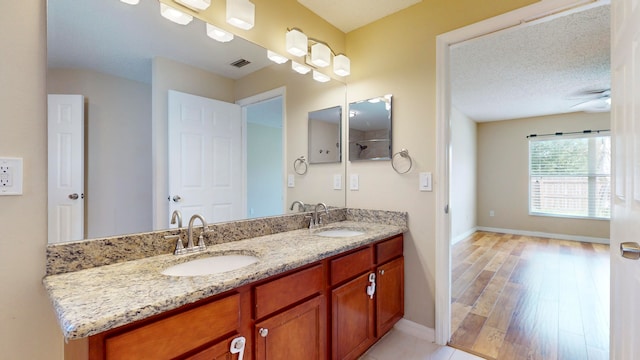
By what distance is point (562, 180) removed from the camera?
17.3 feet

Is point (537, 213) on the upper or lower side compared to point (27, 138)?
lower

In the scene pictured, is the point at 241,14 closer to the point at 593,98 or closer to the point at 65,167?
the point at 65,167

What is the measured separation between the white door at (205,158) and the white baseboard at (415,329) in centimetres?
143

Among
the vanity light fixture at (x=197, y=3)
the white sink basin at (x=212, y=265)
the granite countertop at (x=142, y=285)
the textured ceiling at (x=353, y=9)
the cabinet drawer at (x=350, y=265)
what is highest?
the textured ceiling at (x=353, y=9)

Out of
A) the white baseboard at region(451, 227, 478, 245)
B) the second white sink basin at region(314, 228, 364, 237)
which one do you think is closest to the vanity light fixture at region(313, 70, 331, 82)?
the second white sink basin at region(314, 228, 364, 237)

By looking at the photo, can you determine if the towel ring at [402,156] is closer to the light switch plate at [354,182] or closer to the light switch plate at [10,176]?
the light switch plate at [354,182]

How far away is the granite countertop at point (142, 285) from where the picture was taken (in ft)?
2.35

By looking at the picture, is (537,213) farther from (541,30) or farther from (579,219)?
(541,30)

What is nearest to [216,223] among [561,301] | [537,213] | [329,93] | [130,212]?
[130,212]

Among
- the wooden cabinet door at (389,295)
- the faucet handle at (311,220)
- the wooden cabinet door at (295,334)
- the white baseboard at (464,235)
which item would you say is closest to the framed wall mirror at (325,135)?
the faucet handle at (311,220)

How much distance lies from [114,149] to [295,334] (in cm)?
112

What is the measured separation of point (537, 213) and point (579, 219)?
1.99ft

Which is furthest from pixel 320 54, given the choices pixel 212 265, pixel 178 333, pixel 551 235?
pixel 551 235

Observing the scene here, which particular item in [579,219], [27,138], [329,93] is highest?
[329,93]
